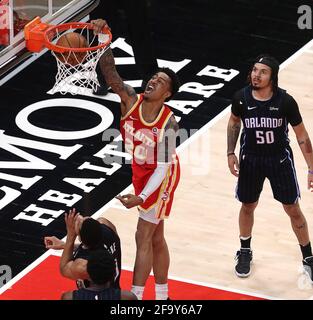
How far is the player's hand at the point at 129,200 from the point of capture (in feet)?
43.0

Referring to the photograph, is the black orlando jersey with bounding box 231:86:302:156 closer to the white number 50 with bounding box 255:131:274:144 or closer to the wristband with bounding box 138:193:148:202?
the white number 50 with bounding box 255:131:274:144

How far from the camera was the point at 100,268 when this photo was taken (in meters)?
12.2

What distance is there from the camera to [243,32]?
19438mm

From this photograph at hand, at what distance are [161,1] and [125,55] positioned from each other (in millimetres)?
1501

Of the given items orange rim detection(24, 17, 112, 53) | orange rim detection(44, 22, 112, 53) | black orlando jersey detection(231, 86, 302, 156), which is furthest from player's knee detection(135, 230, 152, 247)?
orange rim detection(24, 17, 112, 53)

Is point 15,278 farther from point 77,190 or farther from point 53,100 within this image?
point 53,100

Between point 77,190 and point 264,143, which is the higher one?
point 264,143

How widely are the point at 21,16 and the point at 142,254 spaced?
4.06m

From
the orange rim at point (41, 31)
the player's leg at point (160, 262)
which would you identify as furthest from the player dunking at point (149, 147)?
the orange rim at point (41, 31)

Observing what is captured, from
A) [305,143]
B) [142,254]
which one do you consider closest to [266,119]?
[305,143]

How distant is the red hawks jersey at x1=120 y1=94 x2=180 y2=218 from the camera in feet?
44.2

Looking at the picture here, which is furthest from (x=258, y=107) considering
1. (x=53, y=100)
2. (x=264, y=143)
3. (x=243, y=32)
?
(x=243, y=32)

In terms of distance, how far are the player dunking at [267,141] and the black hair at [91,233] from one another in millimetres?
1865

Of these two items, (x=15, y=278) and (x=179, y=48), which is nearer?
(x=15, y=278)
